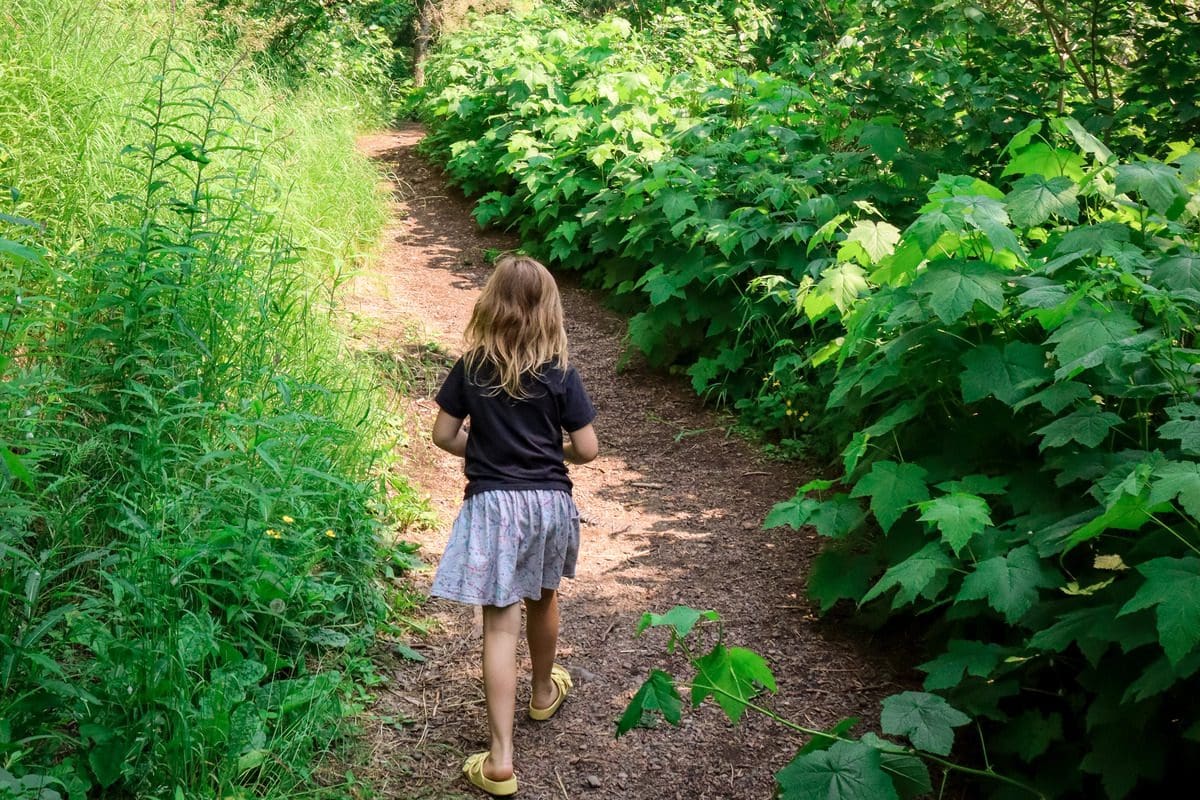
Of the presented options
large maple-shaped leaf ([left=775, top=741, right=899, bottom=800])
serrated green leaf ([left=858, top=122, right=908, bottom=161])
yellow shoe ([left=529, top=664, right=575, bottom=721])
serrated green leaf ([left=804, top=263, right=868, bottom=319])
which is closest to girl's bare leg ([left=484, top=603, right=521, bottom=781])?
yellow shoe ([left=529, top=664, right=575, bottom=721])

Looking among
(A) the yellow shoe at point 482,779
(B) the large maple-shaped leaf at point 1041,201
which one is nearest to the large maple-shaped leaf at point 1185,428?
(B) the large maple-shaped leaf at point 1041,201

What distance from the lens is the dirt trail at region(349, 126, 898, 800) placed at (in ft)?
10.9

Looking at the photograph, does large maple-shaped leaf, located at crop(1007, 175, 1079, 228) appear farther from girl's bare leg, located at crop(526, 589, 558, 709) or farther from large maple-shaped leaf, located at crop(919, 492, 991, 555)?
girl's bare leg, located at crop(526, 589, 558, 709)

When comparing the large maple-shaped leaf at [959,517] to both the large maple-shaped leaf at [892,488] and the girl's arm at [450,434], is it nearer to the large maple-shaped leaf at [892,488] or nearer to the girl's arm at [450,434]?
the large maple-shaped leaf at [892,488]

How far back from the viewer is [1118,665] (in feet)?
9.18

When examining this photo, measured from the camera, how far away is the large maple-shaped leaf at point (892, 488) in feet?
11.4

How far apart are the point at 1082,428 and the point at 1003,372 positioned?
0.40 m

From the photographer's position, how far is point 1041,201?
364 cm

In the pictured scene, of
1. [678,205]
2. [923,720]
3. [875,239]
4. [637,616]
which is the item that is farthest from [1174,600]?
[678,205]

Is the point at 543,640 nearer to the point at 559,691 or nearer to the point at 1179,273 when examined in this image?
the point at 559,691

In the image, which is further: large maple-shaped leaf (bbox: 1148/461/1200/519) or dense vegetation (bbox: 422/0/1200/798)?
dense vegetation (bbox: 422/0/1200/798)

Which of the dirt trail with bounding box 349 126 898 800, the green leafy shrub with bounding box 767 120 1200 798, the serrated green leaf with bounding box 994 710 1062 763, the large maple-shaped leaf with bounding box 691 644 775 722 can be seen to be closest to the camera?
the green leafy shrub with bounding box 767 120 1200 798

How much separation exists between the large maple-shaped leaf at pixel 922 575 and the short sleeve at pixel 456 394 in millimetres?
1426

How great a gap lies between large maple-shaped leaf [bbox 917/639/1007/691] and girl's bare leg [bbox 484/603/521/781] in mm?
1250
